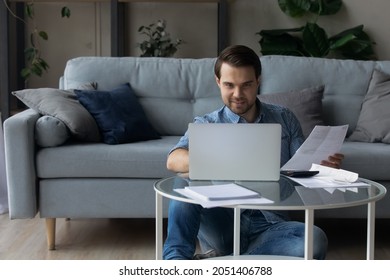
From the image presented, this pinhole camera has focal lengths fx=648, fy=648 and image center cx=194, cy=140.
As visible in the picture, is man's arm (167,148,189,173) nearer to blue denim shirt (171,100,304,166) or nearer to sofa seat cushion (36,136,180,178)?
blue denim shirt (171,100,304,166)

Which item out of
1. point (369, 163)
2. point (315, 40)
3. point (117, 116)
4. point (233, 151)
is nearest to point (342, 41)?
point (315, 40)

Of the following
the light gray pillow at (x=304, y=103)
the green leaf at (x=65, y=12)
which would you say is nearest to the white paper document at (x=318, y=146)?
the light gray pillow at (x=304, y=103)

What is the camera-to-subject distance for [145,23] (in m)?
4.84

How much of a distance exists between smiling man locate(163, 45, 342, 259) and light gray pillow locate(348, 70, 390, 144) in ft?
4.24

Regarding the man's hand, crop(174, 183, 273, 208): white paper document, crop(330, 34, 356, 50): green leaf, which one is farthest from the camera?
crop(330, 34, 356, 50): green leaf

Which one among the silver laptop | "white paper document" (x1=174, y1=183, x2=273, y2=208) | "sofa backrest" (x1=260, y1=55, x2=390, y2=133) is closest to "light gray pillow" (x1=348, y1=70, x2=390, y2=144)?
"sofa backrest" (x1=260, y1=55, x2=390, y2=133)

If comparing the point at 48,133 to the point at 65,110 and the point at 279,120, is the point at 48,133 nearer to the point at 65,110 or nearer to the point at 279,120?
the point at 65,110

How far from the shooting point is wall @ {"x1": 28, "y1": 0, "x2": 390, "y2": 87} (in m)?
4.80

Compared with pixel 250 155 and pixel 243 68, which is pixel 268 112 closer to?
pixel 243 68

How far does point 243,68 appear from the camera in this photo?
208 cm

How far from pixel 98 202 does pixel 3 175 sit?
100cm

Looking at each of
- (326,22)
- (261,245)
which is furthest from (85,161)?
(326,22)

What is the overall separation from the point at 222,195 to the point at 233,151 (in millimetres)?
217

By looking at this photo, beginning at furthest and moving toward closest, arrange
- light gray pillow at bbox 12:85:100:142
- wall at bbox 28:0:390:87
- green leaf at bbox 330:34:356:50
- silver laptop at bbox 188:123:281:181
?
wall at bbox 28:0:390:87 < green leaf at bbox 330:34:356:50 < light gray pillow at bbox 12:85:100:142 < silver laptop at bbox 188:123:281:181
